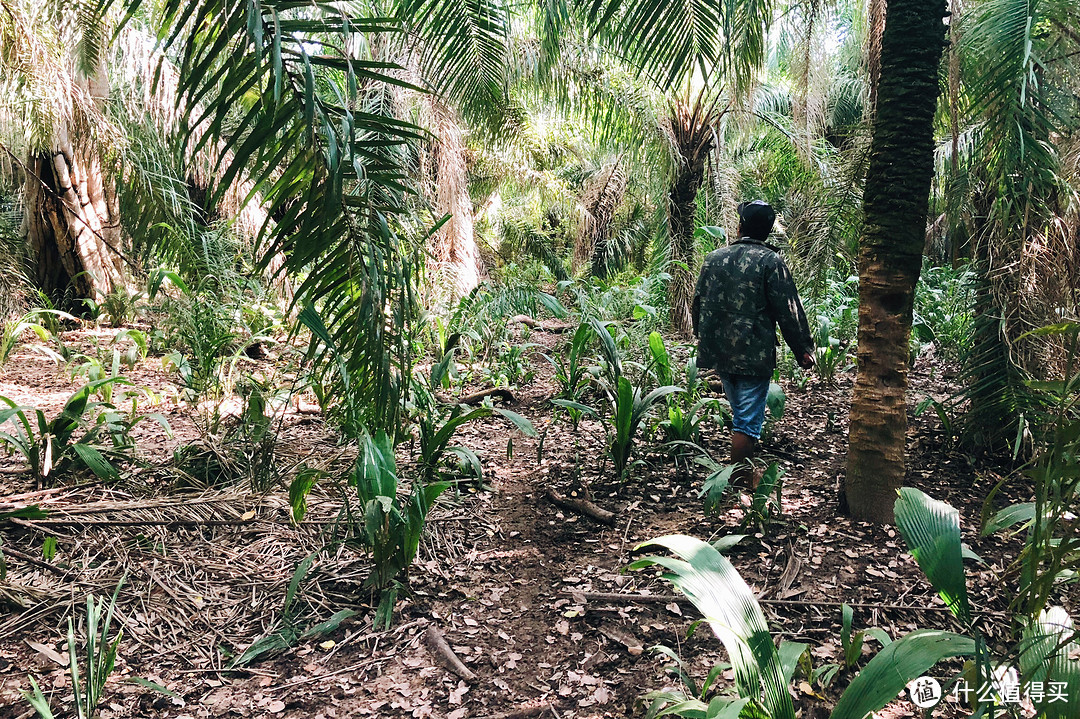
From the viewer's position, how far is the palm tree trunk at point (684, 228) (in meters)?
8.17

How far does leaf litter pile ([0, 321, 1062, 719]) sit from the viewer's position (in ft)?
7.35

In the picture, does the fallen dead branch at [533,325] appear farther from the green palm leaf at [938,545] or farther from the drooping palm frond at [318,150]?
the green palm leaf at [938,545]

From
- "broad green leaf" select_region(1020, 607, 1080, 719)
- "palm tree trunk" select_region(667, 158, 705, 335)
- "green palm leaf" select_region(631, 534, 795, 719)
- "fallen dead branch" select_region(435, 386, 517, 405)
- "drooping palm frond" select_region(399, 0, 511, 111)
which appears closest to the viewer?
"broad green leaf" select_region(1020, 607, 1080, 719)

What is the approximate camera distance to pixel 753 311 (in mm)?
3779

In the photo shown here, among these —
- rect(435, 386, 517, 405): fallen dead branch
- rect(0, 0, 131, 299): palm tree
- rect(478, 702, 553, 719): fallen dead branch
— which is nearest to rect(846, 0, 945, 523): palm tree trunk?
rect(478, 702, 553, 719): fallen dead branch

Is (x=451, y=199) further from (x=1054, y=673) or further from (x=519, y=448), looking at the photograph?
(x=1054, y=673)

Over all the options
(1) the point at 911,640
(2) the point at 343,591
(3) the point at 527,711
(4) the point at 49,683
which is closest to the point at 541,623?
(3) the point at 527,711

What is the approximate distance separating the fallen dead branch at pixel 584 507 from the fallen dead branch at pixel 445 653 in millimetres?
1140

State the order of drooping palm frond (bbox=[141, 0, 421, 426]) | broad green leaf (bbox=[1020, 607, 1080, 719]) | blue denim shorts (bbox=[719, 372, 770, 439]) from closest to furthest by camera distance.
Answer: broad green leaf (bbox=[1020, 607, 1080, 719]), drooping palm frond (bbox=[141, 0, 421, 426]), blue denim shorts (bbox=[719, 372, 770, 439])

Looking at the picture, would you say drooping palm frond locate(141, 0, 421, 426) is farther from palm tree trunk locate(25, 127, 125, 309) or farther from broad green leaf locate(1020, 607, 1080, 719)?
palm tree trunk locate(25, 127, 125, 309)

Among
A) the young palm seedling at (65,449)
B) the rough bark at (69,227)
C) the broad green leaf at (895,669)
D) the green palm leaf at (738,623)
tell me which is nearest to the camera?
the broad green leaf at (895,669)

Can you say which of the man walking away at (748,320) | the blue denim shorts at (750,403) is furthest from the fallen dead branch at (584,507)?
the blue denim shorts at (750,403)

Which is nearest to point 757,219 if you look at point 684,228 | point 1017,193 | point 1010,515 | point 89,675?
point 1017,193

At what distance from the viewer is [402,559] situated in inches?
109
